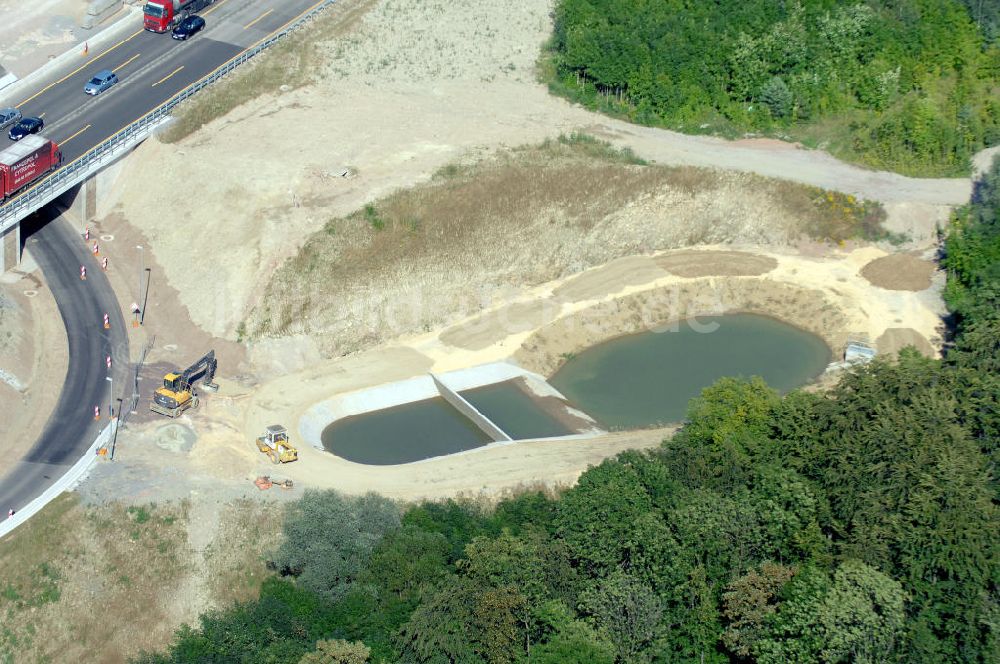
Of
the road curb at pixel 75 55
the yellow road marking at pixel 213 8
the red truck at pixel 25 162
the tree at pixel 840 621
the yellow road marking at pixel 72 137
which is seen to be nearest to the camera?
the tree at pixel 840 621

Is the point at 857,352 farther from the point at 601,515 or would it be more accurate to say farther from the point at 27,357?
the point at 27,357

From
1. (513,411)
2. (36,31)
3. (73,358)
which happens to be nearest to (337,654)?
(513,411)

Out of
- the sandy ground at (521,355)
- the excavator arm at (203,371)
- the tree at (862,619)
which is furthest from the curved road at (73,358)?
the tree at (862,619)

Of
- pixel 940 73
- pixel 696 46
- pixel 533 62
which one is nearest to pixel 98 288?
pixel 533 62

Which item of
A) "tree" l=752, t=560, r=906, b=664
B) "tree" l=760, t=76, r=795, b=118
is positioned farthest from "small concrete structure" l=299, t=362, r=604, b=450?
"tree" l=760, t=76, r=795, b=118

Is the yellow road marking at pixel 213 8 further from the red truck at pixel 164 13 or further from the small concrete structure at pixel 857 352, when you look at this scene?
the small concrete structure at pixel 857 352

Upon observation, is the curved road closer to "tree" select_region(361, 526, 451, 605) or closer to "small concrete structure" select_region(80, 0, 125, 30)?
"tree" select_region(361, 526, 451, 605)
